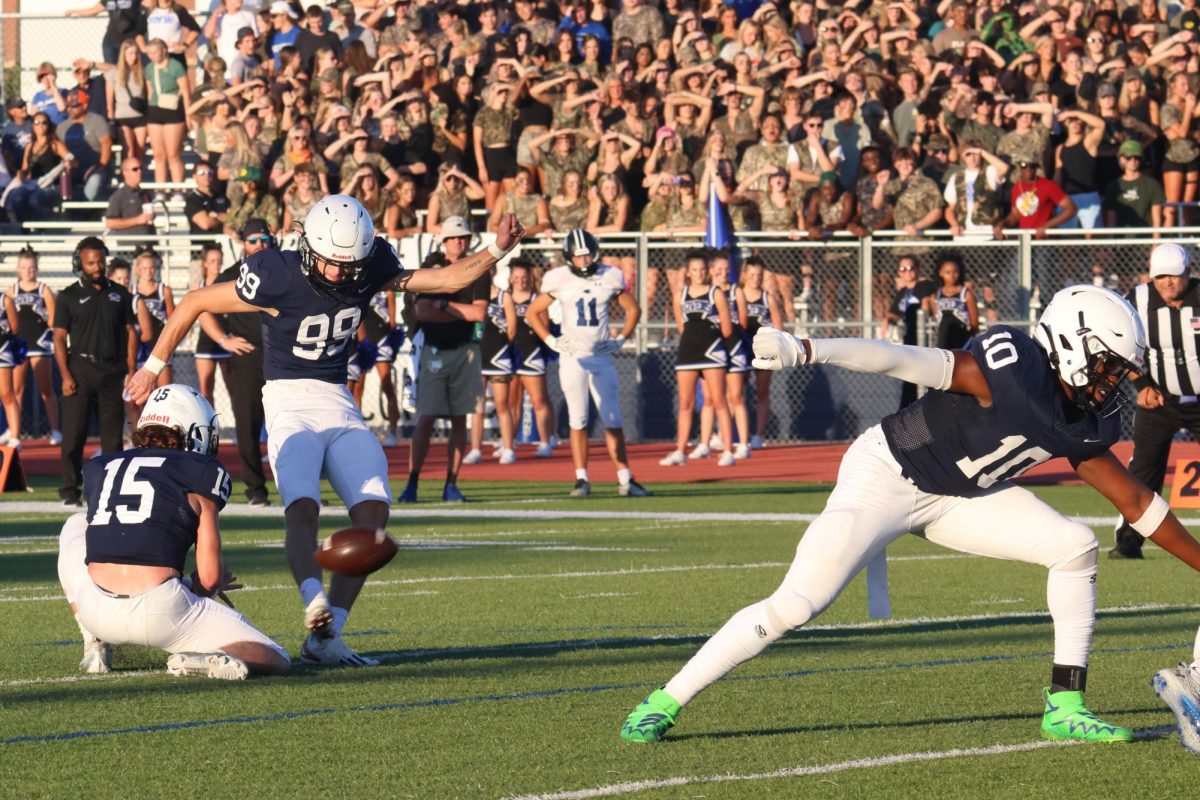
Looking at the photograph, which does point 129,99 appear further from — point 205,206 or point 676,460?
point 676,460

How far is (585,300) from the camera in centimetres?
1581

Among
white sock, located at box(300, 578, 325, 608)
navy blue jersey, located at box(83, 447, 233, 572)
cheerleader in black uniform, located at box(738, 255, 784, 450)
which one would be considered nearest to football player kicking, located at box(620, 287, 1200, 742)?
white sock, located at box(300, 578, 325, 608)

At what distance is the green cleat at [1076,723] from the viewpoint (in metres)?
6.09

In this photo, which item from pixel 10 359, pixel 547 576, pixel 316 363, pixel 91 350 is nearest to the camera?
pixel 316 363

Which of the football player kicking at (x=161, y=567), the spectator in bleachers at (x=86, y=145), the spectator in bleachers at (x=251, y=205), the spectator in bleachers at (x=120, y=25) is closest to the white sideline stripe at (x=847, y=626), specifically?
the football player kicking at (x=161, y=567)

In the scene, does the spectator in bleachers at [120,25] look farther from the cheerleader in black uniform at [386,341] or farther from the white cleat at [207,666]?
the white cleat at [207,666]

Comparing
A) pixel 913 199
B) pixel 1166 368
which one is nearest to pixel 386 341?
pixel 913 199

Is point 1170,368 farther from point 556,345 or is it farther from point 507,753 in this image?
point 507,753

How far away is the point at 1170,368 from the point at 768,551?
8.56ft

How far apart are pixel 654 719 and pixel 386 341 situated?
15.1m

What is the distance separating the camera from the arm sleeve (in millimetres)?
5656

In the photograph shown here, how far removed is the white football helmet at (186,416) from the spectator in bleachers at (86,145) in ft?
60.1

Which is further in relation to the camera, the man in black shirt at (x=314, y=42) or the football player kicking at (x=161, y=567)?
the man in black shirt at (x=314, y=42)

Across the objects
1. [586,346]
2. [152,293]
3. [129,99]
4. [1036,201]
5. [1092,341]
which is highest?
[129,99]
